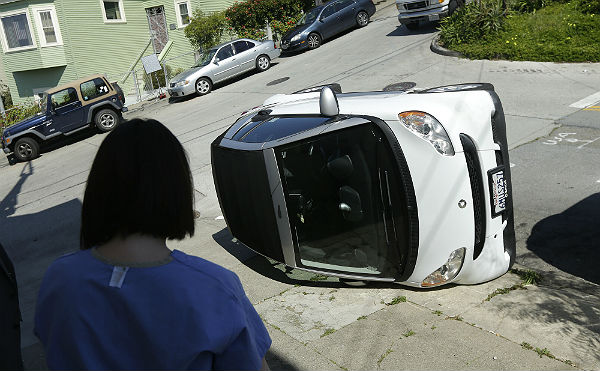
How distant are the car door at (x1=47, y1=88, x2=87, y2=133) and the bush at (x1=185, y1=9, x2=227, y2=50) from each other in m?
9.48

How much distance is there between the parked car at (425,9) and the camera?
61.5 feet

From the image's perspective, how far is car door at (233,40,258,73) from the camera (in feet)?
67.4

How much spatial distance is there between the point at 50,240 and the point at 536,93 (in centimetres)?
992

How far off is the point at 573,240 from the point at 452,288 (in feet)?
5.73

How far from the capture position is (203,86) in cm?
1980

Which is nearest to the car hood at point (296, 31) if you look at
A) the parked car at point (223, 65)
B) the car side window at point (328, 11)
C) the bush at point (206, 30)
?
the car side window at point (328, 11)

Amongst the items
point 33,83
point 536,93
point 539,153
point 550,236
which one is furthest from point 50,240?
point 33,83

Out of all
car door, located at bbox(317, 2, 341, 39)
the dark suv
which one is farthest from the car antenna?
car door, located at bbox(317, 2, 341, 39)

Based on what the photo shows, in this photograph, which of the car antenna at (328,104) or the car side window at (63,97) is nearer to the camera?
the car antenna at (328,104)

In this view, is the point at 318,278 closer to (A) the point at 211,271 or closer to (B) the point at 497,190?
(B) the point at 497,190

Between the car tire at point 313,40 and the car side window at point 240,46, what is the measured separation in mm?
2722

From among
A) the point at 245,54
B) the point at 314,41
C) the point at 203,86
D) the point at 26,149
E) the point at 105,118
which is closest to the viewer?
the point at 26,149

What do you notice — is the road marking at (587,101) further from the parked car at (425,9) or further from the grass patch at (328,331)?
the grass patch at (328,331)

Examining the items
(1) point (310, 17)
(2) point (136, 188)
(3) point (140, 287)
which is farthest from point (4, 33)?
(3) point (140, 287)
